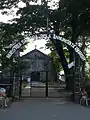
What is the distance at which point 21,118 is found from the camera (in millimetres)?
13500

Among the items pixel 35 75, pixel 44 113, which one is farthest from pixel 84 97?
pixel 35 75

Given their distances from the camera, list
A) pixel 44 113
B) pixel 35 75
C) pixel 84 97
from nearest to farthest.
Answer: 1. pixel 44 113
2. pixel 84 97
3. pixel 35 75

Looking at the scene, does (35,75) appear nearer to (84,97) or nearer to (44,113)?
(84,97)

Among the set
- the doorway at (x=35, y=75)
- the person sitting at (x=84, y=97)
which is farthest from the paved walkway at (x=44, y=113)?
the doorway at (x=35, y=75)

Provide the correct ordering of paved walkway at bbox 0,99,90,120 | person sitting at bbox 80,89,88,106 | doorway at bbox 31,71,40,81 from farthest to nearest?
doorway at bbox 31,71,40,81, person sitting at bbox 80,89,88,106, paved walkway at bbox 0,99,90,120

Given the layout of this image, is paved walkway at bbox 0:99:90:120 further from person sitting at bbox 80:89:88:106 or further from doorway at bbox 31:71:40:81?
doorway at bbox 31:71:40:81

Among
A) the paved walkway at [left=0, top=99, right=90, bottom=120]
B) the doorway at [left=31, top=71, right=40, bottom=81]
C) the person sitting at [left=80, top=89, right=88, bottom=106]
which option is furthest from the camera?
the doorway at [left=31, top=71, right=40, bottom=81]

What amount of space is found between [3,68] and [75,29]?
697cm

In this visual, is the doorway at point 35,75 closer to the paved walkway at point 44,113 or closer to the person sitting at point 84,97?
the person sitting at point 84,97

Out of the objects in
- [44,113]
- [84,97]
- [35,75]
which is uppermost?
[35,75]

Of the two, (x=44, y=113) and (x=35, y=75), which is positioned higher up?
(x=35, y=75)

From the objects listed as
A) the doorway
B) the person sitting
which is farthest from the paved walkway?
the doorway

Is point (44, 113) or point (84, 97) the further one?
point (84, 97)

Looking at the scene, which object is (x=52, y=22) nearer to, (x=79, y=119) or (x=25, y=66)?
(x=25, y=66)
